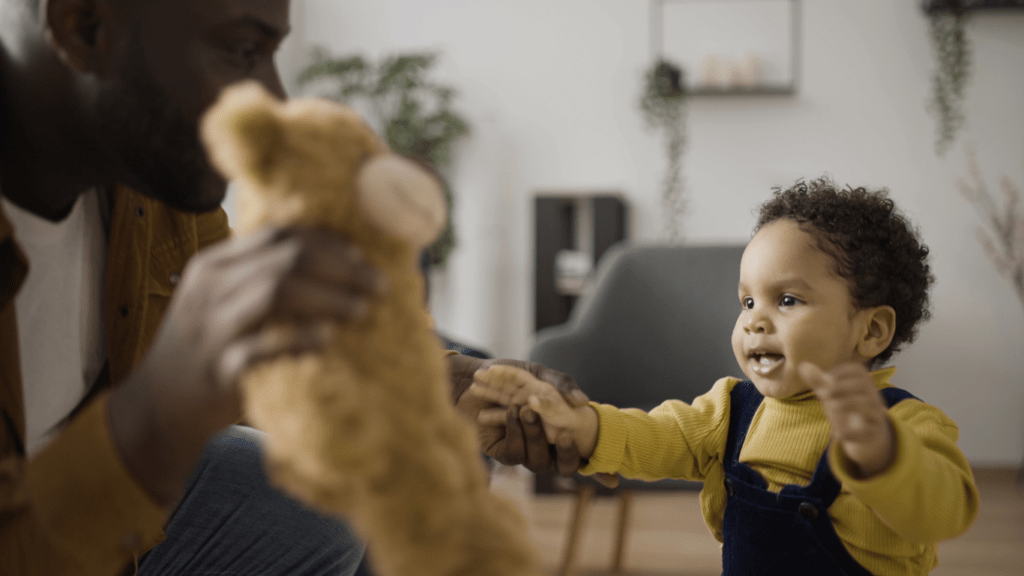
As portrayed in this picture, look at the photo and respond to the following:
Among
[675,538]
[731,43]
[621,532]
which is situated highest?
[731,43]

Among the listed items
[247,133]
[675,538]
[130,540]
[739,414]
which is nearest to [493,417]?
[739,414]

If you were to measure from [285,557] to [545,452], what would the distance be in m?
0.36

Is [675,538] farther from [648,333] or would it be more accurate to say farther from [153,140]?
[153,140]

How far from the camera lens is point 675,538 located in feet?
7.68

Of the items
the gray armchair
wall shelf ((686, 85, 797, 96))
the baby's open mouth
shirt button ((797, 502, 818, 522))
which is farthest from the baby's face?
wall shelf ((686, 85, 797, 96))

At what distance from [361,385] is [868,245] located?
2.24ft

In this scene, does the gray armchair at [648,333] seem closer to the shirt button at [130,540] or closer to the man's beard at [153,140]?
the man's beard at [153,140]

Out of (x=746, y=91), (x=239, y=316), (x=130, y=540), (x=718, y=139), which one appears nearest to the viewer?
(x=239, y=316)

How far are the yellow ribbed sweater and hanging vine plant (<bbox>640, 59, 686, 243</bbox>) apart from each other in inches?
109

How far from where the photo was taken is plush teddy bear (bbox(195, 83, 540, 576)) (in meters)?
0.36

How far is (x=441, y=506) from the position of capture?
14.9 inches

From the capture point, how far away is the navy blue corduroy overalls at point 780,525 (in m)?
0.74

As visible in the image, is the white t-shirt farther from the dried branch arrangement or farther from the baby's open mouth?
the dried branch arrangement

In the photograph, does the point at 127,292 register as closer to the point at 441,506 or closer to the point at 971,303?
the point at 441,506
